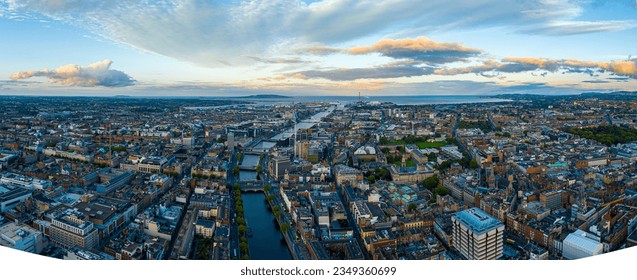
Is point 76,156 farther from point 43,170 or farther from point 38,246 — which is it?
point 38,246

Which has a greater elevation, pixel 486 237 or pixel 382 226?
pixel 486 237

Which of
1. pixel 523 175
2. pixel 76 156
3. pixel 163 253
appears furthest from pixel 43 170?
pixel 523 175

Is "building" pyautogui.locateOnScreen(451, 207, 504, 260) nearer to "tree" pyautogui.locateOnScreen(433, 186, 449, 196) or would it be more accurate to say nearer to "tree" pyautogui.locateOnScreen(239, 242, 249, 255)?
"tree" pyautogui.locateOnScreen(239, 242, 249, 255)

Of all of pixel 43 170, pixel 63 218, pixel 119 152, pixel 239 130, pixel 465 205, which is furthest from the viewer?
pixel 239 130

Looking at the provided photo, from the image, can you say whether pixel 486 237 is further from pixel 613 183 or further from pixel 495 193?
pixel 613 183

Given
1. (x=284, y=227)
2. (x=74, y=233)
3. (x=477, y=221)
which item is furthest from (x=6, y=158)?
(x=477, y=221)

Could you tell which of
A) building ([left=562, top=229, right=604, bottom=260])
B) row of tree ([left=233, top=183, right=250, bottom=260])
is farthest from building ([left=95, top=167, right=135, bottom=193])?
building ([left=562, top=229, right=604, bottom=260])

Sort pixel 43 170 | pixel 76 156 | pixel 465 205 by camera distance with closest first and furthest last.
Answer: pixel 465 205, pixel 43 170, pixel 76 156

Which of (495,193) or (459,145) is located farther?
(459,145)

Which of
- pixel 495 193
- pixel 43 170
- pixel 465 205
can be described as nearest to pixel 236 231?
pixel 465 205
